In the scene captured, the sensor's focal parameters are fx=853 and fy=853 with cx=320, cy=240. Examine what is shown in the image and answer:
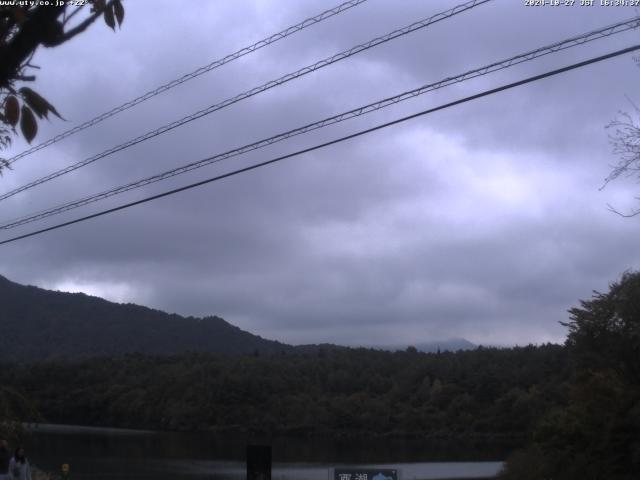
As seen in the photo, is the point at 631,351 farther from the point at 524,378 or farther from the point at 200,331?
the point at 200,331

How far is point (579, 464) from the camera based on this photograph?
92.6ft

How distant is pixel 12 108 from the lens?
14.6 feet

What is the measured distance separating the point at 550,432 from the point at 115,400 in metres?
57.6

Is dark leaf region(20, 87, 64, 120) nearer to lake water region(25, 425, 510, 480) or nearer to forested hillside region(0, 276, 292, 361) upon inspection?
lake water region(25, 425, 510, 480)

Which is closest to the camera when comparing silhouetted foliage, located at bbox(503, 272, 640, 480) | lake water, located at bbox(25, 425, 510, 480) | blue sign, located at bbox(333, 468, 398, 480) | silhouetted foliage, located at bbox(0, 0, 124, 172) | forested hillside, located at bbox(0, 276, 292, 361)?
silhouetted foliage, located at bbox(0, 0, 124, 172)

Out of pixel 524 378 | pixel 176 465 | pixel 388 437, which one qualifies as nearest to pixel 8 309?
pixel 388 437

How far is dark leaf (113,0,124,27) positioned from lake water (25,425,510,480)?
24.8m

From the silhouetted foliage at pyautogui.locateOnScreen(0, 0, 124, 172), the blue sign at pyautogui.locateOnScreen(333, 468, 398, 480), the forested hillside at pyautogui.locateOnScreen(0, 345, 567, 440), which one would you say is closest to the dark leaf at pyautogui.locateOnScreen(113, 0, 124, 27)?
the silhouetted foliage at pyautogui.locateOnScreen(0, 0, 124, 172)

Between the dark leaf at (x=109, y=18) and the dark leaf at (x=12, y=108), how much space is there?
0.68 meters

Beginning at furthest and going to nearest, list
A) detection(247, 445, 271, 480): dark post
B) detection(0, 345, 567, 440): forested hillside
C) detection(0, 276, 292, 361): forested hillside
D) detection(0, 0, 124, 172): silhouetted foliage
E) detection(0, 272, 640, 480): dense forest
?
detection(0, 276, 292, 361): forested hillside < detection(0, 345, 567, 440): forested hillside < detection(0, 272, 640, 480): dense forest < detection(247, 445, 271, 480): dark post < detection(0, 0, 124, 172): silhouetted foliage

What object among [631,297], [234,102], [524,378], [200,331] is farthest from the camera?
[200,331]

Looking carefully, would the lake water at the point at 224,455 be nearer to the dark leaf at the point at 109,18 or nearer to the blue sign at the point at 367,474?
the blue sign at the point at 367,474

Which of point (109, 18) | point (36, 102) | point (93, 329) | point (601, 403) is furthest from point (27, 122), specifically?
point (93, 329)

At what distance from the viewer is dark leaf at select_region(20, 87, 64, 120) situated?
14.3ft
